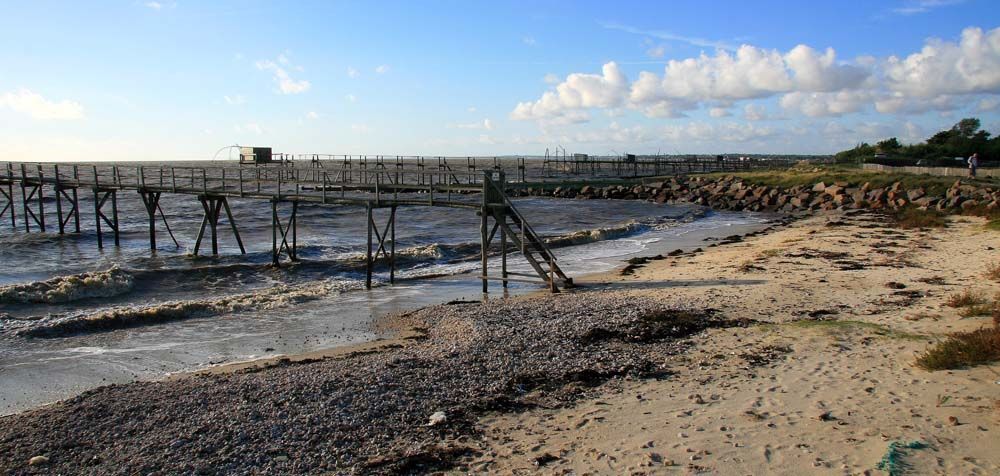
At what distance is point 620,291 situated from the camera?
16.7 meters

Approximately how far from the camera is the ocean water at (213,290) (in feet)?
40.0

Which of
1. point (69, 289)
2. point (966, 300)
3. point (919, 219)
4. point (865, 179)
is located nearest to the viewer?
point (966, 300)

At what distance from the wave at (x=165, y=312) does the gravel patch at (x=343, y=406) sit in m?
5.94

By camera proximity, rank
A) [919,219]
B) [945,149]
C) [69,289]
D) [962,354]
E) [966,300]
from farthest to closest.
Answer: [945,149] < [919,219] < [69,289] < [966,300] < [962,354]

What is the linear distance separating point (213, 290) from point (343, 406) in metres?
13.1

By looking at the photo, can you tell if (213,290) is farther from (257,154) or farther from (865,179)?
(865,179)

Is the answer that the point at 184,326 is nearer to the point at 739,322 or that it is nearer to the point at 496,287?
the point at 496,287

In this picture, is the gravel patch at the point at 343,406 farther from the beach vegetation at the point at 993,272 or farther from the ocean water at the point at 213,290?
the beach vegetation at the point at 993,272

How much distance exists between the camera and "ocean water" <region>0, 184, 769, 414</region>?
1220 centimetres

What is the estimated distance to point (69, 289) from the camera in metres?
18.1

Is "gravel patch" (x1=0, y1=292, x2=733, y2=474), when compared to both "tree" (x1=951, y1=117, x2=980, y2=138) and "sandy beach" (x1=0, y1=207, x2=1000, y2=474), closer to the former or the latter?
"sandy beach" (x1=0, y1=207, x2=1000, y2=474)

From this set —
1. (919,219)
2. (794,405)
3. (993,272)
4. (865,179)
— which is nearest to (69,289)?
(794,405)

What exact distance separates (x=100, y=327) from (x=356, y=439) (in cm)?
1020

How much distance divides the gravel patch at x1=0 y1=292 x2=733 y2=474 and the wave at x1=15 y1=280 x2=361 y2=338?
594 cm
